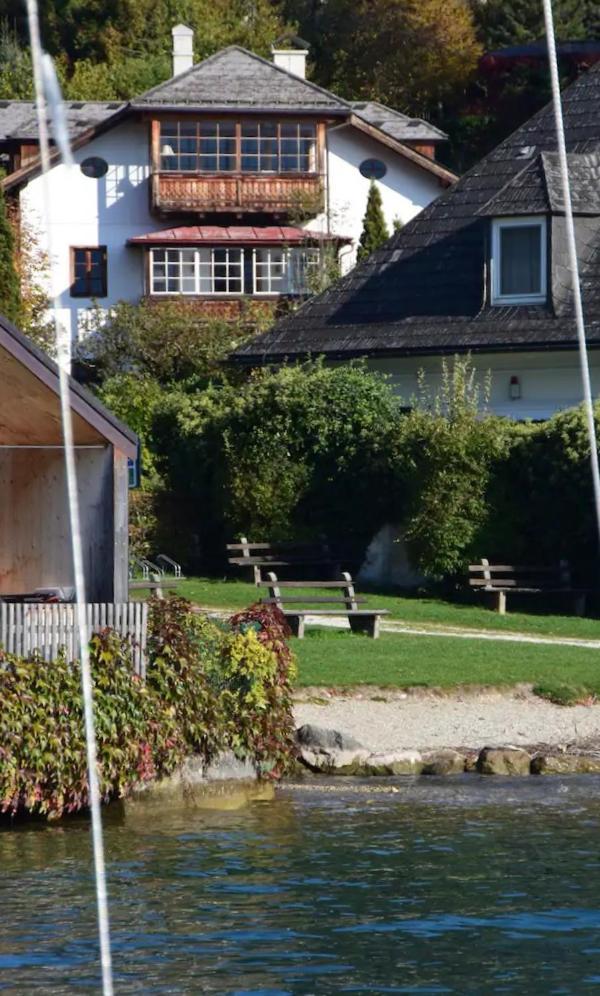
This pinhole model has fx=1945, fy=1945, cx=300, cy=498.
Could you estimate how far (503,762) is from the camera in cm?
2027

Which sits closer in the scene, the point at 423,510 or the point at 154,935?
the point at 154,935

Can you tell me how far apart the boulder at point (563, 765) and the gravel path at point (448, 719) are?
2.03ft

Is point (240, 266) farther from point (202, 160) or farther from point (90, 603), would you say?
point (90, 603)

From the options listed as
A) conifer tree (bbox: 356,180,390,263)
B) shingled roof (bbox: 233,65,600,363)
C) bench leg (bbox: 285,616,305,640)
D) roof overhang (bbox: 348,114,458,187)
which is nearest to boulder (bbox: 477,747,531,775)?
bench leg (bbox: 285,616,305,640)

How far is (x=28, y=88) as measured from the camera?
69500mm

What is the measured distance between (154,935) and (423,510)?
60.5 feet

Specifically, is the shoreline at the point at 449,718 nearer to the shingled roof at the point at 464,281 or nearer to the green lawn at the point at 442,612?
the green lawn at the point at 442,612

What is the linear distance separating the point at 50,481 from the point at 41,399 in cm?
311

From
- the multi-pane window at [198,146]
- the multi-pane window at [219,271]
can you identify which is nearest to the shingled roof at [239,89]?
the multi-pane window at [198,146]

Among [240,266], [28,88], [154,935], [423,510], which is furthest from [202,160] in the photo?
[154,935]

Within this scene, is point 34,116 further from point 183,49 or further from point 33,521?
point 33,521

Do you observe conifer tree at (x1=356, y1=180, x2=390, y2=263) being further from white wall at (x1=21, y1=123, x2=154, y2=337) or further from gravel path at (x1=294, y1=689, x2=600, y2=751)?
gravel path at (x1=294, y1=689, x2=600, y2=751)

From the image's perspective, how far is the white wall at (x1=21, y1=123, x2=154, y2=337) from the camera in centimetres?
5594

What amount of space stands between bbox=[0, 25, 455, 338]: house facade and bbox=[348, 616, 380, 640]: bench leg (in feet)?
93.2
